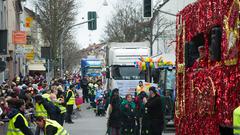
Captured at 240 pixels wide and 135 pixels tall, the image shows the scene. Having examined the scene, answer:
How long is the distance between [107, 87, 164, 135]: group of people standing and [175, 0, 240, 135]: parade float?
12.7 ft

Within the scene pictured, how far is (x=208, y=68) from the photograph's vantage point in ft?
32.2

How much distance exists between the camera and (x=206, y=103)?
983cm

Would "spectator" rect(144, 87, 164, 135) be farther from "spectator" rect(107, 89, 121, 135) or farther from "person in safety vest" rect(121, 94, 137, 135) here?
"person in safety vest" rect(121, 94, 137, 135)

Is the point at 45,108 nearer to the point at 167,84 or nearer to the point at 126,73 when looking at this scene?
the point at 167,84

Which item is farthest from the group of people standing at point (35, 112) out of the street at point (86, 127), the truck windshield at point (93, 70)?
the truck windshield at point (93, 70)

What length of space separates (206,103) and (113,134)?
28.8 ft

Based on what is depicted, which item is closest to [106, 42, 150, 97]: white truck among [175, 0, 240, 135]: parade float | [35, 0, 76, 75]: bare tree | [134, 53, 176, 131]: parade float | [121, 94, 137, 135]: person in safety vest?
[134, 53, 176, 131]: parade float

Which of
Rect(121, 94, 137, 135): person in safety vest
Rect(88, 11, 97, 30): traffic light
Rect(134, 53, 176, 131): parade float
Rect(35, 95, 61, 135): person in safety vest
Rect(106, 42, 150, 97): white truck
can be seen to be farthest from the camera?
Rect(106, 42, 150, 97): white truck

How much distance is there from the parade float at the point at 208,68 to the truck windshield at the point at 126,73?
23.8 m

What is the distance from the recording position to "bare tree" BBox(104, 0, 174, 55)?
224ft

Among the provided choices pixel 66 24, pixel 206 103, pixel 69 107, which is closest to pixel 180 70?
pixel 206 103

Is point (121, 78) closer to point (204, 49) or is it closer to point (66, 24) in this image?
point (66, 24)

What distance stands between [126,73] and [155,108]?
Result: 20.3m

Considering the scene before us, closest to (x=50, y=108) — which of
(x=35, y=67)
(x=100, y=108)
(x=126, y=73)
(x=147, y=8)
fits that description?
(x=147, y=8)
